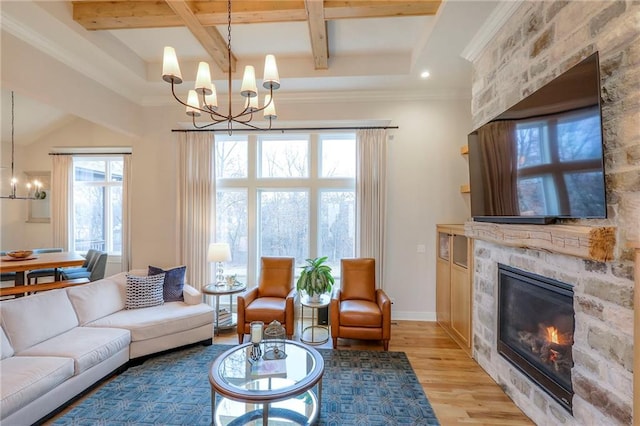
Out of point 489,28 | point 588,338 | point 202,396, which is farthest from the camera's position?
point 489,28

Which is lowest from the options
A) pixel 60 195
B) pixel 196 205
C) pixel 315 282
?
pixel 315 282

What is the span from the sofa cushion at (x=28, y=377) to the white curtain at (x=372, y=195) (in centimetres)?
335

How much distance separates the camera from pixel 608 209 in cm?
154

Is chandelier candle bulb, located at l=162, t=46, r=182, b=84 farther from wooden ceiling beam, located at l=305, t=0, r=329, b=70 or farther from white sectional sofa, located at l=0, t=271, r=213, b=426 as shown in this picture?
white sectional sofa, located at l=0, t=271, r=213, b=426

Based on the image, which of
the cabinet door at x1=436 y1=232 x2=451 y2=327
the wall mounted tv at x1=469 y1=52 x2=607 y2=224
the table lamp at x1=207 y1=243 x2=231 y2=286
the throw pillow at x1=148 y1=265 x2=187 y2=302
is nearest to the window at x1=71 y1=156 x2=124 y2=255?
the throw pillow at x1=148 y1=265 x2=187 y2=302

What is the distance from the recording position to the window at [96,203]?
5.50 meters

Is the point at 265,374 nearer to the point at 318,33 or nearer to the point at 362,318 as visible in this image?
the point at 362,318

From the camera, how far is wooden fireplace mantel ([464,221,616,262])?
1468mm

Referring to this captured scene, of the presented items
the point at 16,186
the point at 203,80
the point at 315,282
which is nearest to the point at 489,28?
the point at 203,80

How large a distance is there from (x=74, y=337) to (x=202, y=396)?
1338 millimetres

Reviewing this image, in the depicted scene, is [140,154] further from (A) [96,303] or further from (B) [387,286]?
(B) [387,286]

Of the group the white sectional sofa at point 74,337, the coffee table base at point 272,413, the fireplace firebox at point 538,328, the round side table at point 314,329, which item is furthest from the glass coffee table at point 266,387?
the fireplace firebox at point 538,328

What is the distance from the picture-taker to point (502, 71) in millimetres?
2574

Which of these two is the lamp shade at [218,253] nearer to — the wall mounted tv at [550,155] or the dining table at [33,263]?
the dining table at [33,263]
